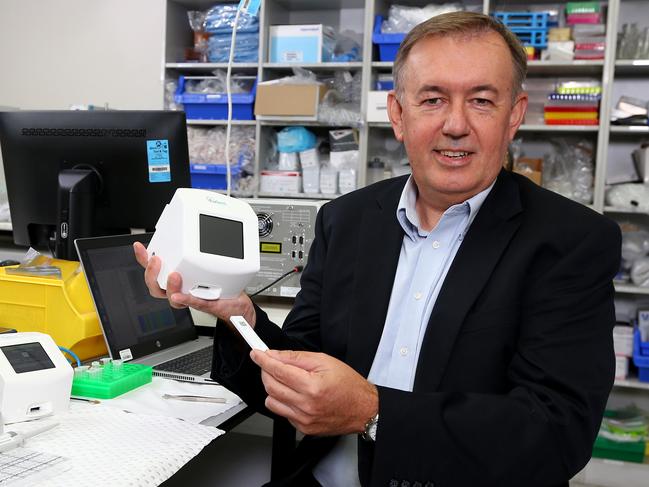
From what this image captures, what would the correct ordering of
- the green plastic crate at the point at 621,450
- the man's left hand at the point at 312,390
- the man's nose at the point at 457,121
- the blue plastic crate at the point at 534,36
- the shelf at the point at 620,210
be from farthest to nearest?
the blue plastic crate at the point at 534,36, the shelf at the point at 620,210, the green plastic crate at the point at 621,450, the man's nose at the point at 457,121, the man's left hand at the point at 312,390

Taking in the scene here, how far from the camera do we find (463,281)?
1177 millimetres

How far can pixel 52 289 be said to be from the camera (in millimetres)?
1465

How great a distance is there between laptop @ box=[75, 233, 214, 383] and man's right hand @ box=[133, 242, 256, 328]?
34 centimetres

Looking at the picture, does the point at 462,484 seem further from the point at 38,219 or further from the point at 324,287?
the point at 38,219

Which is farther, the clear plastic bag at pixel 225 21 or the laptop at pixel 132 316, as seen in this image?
the clear plastic bag at pixel 225 21

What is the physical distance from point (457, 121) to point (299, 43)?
2.47 metres

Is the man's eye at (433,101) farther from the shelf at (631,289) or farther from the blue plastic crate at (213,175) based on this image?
the blue plastic crate at (213,175)

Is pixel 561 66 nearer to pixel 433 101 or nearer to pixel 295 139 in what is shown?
pixel 295 139

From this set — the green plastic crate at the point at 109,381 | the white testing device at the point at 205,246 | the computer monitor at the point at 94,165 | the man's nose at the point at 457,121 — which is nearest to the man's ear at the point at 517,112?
the man's nose at the point at 457,121

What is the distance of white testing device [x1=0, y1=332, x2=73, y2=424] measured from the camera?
107 cm

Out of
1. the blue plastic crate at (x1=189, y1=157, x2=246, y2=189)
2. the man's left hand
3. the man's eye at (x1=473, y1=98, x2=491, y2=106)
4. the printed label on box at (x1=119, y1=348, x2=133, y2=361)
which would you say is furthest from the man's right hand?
the blue plastic crate at (x1=189, y1=157, x2=246, y2=189)

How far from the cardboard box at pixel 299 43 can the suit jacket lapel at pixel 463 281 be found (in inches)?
96.5

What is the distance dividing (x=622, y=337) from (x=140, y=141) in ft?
7.93

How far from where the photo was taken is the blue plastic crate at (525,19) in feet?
10.5
